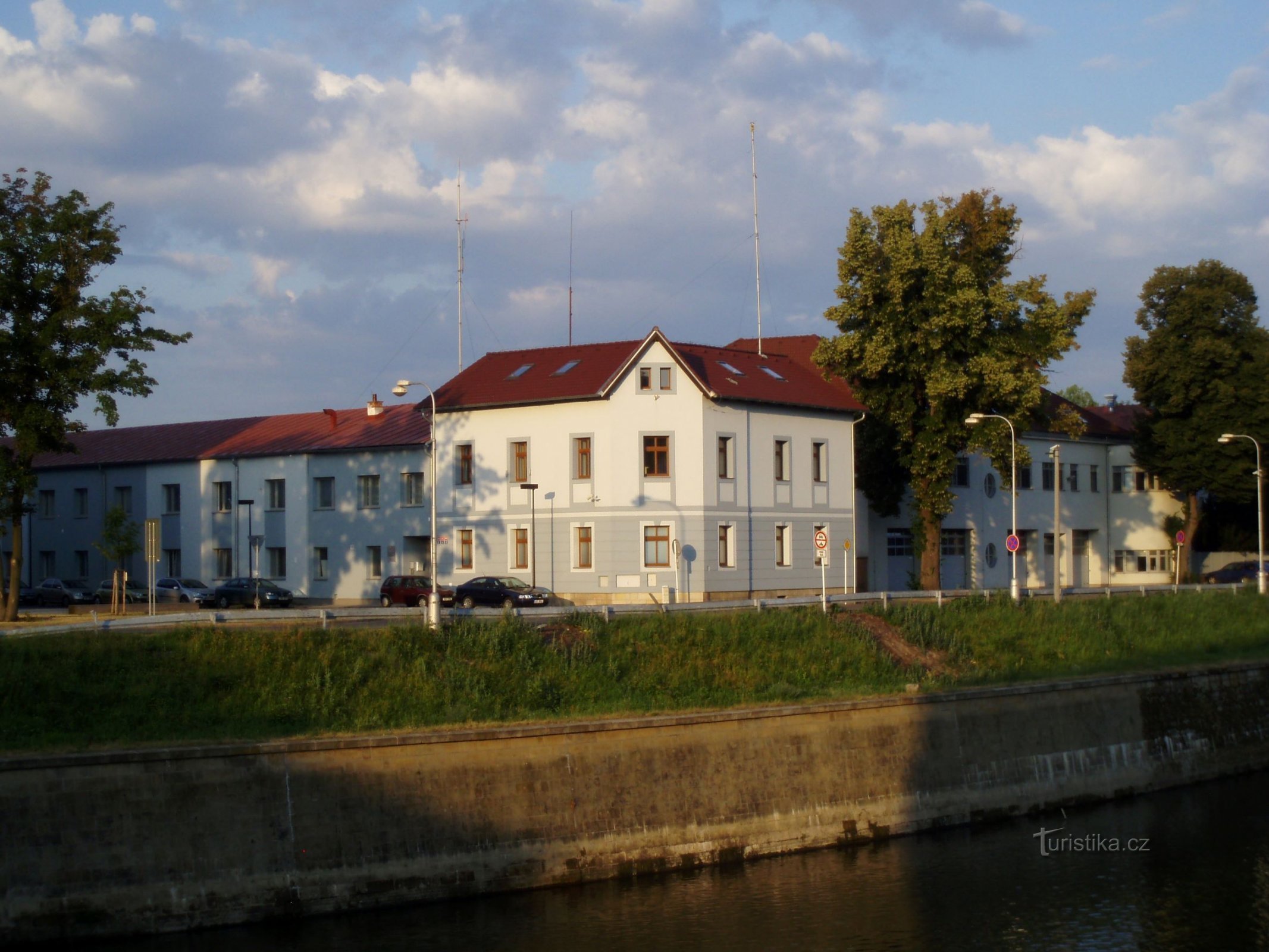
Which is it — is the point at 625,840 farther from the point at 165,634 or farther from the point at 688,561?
the point at 688,561

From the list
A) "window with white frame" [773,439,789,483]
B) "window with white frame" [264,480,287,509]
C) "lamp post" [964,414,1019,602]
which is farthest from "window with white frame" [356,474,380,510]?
"lamp post" [964,414,1019,602]

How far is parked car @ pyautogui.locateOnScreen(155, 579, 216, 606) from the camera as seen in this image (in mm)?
58875

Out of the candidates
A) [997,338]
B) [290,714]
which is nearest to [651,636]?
[290,714]

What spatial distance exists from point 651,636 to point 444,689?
672cm

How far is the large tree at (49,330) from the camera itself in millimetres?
41281

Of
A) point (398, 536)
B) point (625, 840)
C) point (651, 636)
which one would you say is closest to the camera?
point (625, 840)

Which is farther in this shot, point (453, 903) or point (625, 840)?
point (625, 840)

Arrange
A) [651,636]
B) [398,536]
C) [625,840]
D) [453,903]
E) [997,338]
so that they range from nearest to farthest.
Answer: [453,903] → [625,840] → [651,636] → [997,338] → [398,536]

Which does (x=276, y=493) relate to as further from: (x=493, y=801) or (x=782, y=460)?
(x=493, y=801)

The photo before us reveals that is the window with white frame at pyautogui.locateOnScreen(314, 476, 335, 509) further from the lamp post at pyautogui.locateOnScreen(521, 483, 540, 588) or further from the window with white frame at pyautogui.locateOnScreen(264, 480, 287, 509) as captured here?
the lamp post at pyautogui.locateOnScreen(521, 483, 540, 588)

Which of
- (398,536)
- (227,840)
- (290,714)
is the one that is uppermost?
(398,536)

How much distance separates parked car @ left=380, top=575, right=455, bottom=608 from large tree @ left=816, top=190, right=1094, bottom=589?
18.7 metres

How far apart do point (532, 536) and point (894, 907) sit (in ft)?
100

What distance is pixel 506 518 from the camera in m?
54.1
